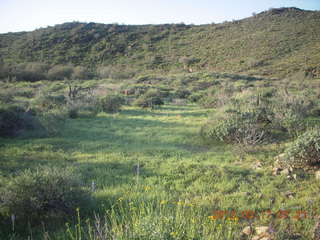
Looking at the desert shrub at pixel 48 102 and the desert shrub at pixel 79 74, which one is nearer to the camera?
the desert shrub at pixel 48 102

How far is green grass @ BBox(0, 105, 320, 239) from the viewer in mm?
2750

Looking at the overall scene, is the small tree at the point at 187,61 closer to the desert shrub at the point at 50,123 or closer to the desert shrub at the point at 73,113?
the desert shrub at the point at 73,113

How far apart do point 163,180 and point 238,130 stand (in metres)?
3.38

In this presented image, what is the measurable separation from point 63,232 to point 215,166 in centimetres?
357

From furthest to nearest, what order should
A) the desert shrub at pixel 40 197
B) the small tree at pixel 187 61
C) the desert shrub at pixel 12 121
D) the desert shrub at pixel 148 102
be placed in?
the small tree at pixel 187 61
the desert shrub at pixel 148 102
the desert shrub at pixel 12 121
the desert shrub at pixel 40 197

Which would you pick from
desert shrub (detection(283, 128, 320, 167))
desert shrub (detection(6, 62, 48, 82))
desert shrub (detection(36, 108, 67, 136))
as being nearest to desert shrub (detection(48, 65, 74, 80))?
desert shrub (detection(6, 62, 48, 82))

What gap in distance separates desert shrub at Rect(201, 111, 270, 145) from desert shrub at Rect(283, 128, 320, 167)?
138cm

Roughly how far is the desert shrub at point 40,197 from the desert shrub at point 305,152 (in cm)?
423

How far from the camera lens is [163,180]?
460 centimetres

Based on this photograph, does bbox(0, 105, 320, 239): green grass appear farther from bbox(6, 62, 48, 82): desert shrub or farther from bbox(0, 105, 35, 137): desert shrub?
bbox(6, 62, 48, 82): desert shrub

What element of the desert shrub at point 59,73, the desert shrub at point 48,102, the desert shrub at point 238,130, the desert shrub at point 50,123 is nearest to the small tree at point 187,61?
the desert shrub at point 59,73

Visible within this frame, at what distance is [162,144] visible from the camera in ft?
24.3

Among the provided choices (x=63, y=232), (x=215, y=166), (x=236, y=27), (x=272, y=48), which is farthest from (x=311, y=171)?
(x=236, y=27)

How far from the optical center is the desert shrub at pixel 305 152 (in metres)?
4.87
